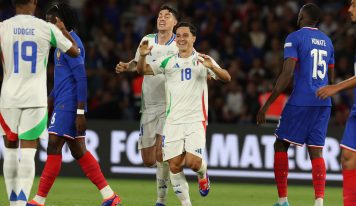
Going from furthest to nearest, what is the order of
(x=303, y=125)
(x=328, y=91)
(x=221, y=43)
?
(x=221, y=43), (x=303, y=125), (x=328, y=91)

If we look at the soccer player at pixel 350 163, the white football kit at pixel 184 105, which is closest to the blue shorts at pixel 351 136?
the soccer player at pixel 350 163

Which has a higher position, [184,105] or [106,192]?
[184,105]

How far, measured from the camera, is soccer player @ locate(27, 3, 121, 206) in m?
10.1

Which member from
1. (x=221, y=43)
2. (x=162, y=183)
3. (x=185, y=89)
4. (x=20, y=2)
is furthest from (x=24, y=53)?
(x=221, y=43)

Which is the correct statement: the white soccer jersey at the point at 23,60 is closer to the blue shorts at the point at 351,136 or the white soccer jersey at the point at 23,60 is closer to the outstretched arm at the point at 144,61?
the outstretched arm at the point at 144,61

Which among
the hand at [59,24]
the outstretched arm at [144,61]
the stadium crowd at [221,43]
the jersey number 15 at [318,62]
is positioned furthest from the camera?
the stadium crowd at [221,43]

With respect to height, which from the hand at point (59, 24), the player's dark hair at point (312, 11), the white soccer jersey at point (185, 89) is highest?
the player's dark hair at point (312, 11)

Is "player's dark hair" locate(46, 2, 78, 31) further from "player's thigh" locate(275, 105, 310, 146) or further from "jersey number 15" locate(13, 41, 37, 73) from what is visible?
"player's thigh" locate(275, 105, 310, 146)

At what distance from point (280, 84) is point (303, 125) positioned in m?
0.59

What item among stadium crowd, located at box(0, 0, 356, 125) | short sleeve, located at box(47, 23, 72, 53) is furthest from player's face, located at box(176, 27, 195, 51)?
stadium crowd, located at box(0, 0, 356, 125)

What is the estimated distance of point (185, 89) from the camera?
1003 cm

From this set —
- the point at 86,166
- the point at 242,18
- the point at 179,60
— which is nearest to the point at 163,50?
the point at 179,60

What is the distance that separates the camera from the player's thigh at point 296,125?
10.5 m

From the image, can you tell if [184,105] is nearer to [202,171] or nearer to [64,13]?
[202,171]
